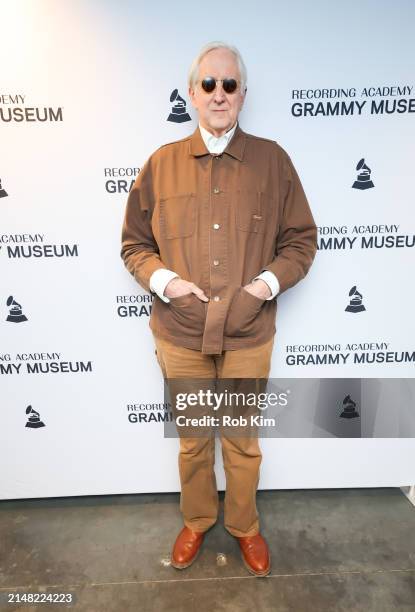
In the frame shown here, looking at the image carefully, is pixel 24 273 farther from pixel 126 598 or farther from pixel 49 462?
pixel 126 598

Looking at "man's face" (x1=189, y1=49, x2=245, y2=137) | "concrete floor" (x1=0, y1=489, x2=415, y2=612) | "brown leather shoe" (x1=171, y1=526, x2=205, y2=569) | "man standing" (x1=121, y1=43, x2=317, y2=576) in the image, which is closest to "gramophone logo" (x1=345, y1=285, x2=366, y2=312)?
"man standing" (x1=121, y1=43, x2=317, y2=576)

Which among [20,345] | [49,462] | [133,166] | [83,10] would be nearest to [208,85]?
[133,166]

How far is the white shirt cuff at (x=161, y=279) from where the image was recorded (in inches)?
55.9

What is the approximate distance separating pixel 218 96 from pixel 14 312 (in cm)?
127

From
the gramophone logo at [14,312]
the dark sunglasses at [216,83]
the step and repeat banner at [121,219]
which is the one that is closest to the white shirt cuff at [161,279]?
the step and repeat banner at [121,219]

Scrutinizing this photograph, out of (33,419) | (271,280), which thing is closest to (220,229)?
(271,280)

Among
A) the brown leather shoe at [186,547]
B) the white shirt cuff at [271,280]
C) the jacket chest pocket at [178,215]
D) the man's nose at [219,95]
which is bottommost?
the brown leather shoe at [186,547]

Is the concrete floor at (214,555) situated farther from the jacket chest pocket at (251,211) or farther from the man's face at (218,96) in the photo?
the man's face at (218,96)

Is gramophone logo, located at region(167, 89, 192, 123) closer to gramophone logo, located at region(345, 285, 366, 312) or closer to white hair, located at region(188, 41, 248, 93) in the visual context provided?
white hair, located at region(188, 41, 248, 93)

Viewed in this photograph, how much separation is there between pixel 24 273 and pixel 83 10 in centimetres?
107

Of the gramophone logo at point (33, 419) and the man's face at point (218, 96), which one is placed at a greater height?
the man's face at point (218, 96)

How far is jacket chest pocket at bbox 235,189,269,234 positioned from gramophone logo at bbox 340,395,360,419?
1037mm

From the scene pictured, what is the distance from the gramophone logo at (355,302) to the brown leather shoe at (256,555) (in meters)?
1.10

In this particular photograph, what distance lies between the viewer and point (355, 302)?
1.84 meters
